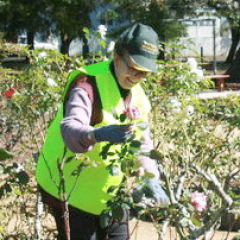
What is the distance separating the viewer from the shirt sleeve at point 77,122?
2.02 m

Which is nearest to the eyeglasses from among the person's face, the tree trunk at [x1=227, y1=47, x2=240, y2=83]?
the person's face

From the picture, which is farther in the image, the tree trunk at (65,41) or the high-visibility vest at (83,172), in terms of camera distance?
the tree trunk at (65,41)

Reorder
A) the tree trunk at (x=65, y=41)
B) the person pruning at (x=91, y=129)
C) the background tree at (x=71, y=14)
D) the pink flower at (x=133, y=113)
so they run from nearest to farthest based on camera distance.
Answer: the pink flower at (x=133, y=113)
the person pruning at (x=91, y=129)
the background tree at (x=71, y=14)
the tree trunk at (x=65, y=41)

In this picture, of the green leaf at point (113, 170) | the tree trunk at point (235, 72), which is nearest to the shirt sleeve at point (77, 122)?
the green leaf at point (113, 170)

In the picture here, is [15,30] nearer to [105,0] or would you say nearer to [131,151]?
[105,0]

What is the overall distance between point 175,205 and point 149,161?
0.31m

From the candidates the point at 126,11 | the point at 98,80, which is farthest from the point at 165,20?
the point at 98,80

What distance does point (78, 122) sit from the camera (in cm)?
210

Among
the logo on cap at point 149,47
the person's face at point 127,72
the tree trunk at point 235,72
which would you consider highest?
the logo on cap at point 149,47

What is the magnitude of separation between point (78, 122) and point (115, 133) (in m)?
0.23

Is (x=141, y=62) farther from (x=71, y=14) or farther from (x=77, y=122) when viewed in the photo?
(x=71, y=14)

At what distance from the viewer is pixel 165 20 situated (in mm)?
24234

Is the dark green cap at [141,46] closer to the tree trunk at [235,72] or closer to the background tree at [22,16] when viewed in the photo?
the tree trunk at [235,72]

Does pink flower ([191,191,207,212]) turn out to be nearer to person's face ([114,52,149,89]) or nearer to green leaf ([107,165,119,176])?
green leaf ([107,165,119,176])
